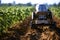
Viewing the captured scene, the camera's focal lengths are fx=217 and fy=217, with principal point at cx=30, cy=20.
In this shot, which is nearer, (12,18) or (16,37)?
(16,37)

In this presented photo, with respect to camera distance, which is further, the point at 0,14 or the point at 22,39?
the point at 0,14

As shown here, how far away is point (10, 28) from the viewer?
8.21 metres

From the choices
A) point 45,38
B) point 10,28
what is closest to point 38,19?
point 10,28

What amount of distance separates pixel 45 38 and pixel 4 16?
7.90 ft

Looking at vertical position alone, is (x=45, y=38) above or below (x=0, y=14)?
below

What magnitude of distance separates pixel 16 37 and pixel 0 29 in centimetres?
74

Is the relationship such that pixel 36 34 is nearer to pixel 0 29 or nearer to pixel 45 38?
pixel 45 38

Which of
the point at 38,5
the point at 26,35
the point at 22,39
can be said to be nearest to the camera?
the point at 22,39

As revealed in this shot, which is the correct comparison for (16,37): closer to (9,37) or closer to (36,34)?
(9,37)

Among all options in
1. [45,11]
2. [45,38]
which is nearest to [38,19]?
[45,11]

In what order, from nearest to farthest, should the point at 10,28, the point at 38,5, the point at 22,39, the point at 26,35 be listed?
the point at 22,39 → the point at 26,35 → the point at 10,28 → the point at 38,5

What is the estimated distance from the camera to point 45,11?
8469mm

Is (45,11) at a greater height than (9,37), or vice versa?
(45,11)

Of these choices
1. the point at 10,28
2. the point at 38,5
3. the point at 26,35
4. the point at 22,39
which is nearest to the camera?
the point at 22,39
